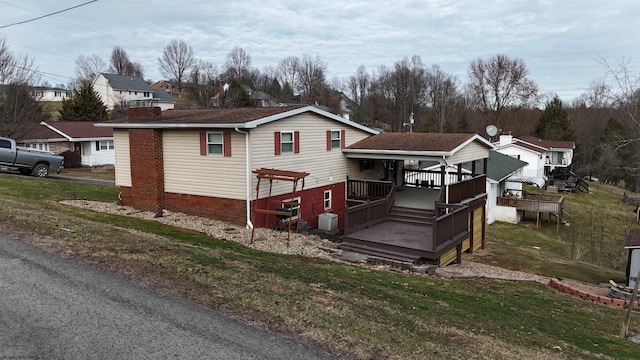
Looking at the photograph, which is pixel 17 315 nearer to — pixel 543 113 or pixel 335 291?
pixel 335 291

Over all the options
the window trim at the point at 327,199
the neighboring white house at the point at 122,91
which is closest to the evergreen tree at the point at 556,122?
the window trim at the point at 327,199

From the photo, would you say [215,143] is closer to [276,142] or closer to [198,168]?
[198,168]

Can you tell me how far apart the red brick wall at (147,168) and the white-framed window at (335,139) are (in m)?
7.27

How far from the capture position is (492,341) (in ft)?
21.1

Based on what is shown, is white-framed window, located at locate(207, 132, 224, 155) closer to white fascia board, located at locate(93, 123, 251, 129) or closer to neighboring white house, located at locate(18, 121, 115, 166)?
white fascia board, located at locate(93, 123, 251, 129)

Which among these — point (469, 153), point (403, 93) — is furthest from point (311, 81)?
point (469, 153)

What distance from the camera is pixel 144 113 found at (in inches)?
736

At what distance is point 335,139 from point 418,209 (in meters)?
5.04

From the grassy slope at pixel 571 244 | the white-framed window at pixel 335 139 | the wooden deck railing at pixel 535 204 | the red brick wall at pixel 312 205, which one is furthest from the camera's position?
the wooden deck railing at pixel 535 204

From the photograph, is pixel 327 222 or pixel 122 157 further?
pixel 122 157

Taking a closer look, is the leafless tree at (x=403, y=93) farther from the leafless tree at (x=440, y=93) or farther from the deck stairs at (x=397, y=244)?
the deck stairs at (x=397, y=244)

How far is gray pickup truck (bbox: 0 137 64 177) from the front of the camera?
76.5 ft

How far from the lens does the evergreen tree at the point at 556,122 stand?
63.3 metres

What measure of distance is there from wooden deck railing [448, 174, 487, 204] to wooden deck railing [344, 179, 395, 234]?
2379 millimetres
